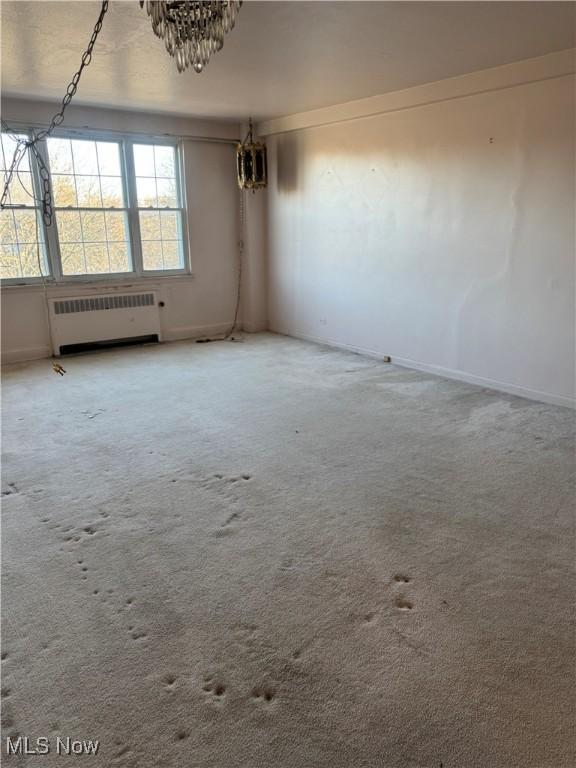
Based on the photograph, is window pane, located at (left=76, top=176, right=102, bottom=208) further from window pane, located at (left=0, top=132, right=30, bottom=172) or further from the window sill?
the window sill

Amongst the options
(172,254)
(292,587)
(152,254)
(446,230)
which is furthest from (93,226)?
(292,587)

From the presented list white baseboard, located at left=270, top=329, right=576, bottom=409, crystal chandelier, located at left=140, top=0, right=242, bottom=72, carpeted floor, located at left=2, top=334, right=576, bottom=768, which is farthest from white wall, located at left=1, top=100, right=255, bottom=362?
crystal chandelier, located at left=140, top=0, right=242, bottom=72

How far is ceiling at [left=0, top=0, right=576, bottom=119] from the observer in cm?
302

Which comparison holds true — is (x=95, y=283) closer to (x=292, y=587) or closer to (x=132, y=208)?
(x=132, y=208)

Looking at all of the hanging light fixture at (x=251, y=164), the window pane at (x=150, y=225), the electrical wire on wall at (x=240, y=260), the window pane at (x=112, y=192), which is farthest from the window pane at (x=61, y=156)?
the electrical wire on wall at (x=240, y=260)

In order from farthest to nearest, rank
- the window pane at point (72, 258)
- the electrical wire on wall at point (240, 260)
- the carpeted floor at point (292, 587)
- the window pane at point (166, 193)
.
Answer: the electrical wire on wall at point (240, 260) < the window pane at point (166, 193) < the window pane at point (72, 258) < the carpeted floor at point (292, 587)

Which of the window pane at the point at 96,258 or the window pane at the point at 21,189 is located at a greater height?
the window pane at the point at 21,189

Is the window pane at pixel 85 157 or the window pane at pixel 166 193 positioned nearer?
the window pane at pixel 85 157

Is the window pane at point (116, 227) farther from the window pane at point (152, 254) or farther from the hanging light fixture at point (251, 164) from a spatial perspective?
the hanging light fixture at point (251, 164)

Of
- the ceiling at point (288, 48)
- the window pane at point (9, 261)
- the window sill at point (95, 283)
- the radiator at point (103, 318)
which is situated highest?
the ceiling at point (288, 48)

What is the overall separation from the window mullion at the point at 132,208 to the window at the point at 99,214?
1cm

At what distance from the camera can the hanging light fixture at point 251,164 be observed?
635cm

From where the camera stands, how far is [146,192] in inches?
250

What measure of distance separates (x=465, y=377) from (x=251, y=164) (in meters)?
3.51
